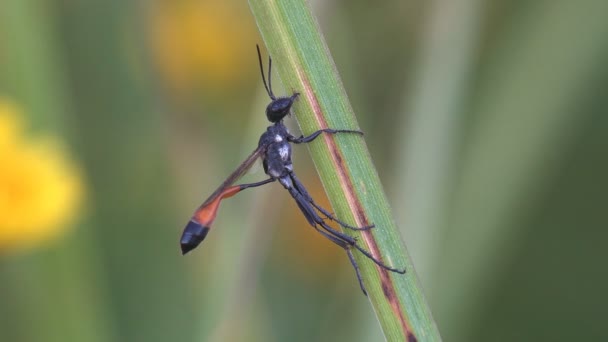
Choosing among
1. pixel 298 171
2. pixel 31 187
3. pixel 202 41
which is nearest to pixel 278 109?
pixel 31 187

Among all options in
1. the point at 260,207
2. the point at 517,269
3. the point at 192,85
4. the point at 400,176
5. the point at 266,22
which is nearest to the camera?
the point at 266,22

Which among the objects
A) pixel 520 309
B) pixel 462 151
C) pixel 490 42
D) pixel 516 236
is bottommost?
pixel 520 309

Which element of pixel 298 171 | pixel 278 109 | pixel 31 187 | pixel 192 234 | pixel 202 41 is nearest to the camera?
pixel 192 234

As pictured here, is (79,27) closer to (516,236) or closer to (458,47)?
(458,47)

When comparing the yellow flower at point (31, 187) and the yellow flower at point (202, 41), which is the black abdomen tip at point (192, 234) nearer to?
the yellow flower at point (31, 187)

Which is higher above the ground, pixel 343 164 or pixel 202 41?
pixel 202 41

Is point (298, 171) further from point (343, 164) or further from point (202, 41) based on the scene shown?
point (343, 164)

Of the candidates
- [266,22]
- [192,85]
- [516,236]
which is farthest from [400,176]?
[266,22]
